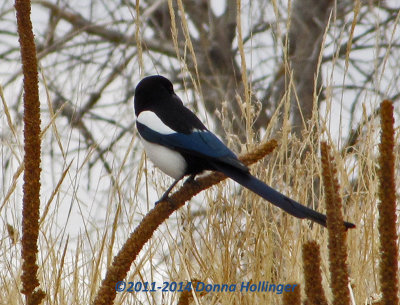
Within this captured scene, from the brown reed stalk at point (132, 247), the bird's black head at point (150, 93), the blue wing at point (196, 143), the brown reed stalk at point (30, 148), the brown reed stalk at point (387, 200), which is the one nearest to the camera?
the brown reed stalk at point (387, 200)

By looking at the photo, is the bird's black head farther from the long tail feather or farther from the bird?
the long tail feather

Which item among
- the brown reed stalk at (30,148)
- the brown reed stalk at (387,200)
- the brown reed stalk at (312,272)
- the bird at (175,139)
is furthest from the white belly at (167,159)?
the brown reed stalk at (387,200)

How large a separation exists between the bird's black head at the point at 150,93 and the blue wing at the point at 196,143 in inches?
5.7

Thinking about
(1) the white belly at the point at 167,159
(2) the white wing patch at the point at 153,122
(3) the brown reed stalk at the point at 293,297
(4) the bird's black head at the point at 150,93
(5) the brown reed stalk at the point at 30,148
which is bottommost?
(3) the brown reed stalk at the point at 293,297

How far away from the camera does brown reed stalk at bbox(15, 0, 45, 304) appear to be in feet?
3.13

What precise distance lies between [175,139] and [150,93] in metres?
0.27

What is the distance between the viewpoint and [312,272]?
86 cm

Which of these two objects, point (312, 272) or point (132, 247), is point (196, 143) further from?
point (312, 272)

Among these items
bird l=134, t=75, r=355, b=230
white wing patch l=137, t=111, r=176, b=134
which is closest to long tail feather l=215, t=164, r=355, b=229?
bird l=134, t=75, r=355, b=230

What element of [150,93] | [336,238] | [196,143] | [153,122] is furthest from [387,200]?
[150,93]

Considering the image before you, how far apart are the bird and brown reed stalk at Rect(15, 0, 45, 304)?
0.57 metres

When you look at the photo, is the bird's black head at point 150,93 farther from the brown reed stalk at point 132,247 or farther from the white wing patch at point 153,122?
the brown reed stalk at point 132,247

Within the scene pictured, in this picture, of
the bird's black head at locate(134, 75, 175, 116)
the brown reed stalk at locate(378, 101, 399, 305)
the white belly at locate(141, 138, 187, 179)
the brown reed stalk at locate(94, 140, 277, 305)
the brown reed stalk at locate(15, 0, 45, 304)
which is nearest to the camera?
the brown reed stalk at locate(378, 101, 399, 305)

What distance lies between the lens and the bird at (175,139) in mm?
1623
